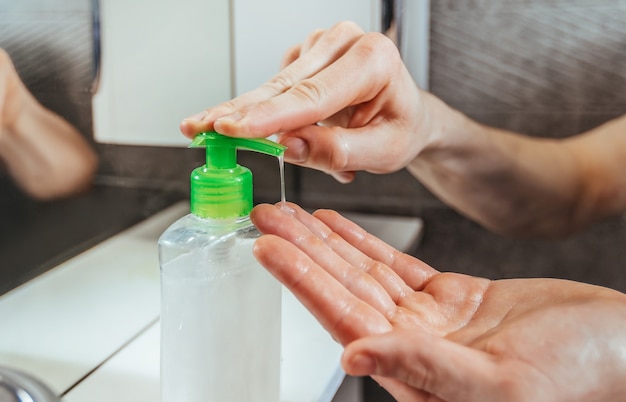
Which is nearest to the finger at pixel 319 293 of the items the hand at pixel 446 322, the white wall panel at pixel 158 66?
the hand at pixel 446 322

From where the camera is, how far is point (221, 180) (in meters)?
0.47

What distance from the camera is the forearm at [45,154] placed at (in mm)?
579

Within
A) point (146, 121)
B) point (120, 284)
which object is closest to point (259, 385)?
point (120, 284)

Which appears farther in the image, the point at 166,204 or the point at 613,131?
the point at 613,131

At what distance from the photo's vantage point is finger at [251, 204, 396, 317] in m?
0.48

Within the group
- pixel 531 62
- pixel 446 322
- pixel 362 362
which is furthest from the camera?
pixel 531 62

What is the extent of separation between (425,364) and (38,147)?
426 millimetres

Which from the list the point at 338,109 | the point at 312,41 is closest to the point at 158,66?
the point at 312,41

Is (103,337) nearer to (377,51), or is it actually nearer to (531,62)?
(377,51)

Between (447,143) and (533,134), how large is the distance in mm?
330

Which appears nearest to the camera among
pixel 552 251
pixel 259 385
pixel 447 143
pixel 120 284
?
pixel 259 385

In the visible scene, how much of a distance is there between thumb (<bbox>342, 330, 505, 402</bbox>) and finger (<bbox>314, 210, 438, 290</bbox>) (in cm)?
16

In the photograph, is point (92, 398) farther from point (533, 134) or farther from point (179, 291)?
point (533, 134)

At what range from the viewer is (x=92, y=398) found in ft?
1.88
